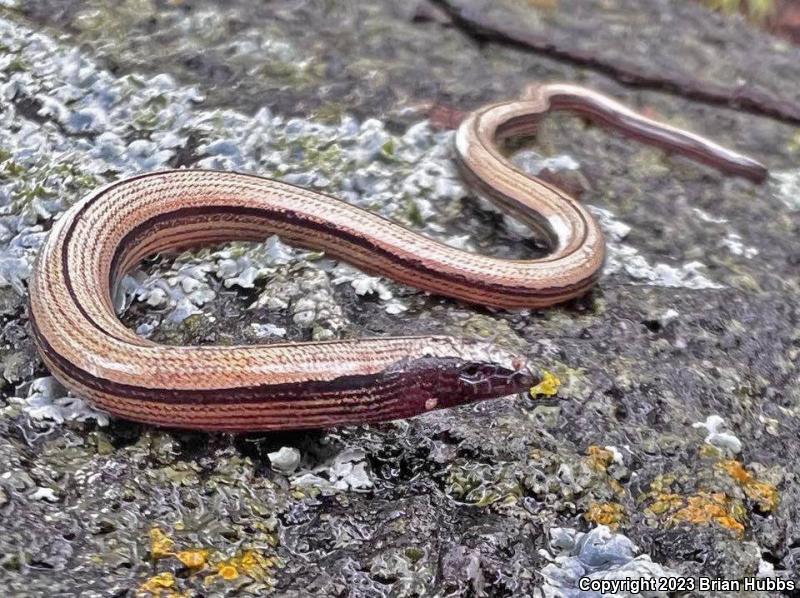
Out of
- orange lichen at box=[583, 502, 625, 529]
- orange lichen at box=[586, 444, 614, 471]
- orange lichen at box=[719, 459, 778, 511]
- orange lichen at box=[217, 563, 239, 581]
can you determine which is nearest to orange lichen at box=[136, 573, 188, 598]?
orange lichen at box=[217, 563, 239, 581]

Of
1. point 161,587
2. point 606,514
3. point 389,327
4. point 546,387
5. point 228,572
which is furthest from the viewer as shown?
point 389,327

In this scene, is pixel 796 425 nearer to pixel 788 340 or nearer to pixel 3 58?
pixel 788 340

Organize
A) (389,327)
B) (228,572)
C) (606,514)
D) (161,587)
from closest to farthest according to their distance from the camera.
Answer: (161,587) → (228,572) → (606,514) → (389,327)

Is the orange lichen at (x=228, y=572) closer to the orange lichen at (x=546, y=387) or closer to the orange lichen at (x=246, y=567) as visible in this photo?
the orange lichen at (x=246, y=567)

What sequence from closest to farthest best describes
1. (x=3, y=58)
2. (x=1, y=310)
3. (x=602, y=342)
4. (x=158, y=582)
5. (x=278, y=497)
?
(x=158, y=582)
(x=278, y=497)
(x=1, y=310)
(x=602, y=342)
(x=3, y=58)

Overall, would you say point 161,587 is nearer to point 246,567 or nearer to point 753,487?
point 246,567

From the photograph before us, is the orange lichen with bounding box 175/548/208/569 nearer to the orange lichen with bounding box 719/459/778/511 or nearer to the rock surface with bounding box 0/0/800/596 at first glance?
the rock surface with bounding box 0/0/800/596

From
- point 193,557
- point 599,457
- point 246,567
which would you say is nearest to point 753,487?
point 599,457

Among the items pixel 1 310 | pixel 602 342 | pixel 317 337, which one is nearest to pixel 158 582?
pixel 317 337
